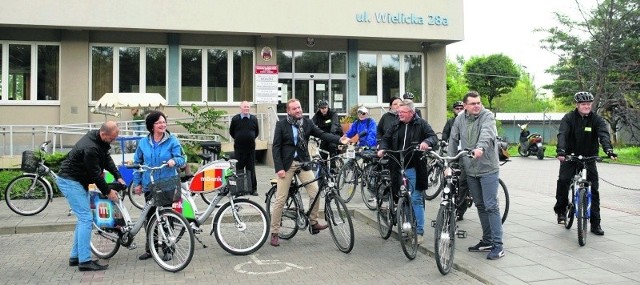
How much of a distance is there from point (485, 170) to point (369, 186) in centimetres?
351

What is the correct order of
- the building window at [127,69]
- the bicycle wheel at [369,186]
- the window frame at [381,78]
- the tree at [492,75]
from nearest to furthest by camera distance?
the bicycle wheel at [369,186] → the building window at [127,69] → the window frame at [381,78] → the tree at [492,75]

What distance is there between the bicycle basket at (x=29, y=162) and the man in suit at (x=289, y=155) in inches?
193

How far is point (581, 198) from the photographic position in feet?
24.7

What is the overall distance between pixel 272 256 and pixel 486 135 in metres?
3.01

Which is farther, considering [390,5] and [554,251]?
[390,5]

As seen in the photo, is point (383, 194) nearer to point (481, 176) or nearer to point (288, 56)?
point (481, 176)

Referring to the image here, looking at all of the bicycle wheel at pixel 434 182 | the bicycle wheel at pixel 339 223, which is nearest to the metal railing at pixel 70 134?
the bicycle wheel at pixel 434 182

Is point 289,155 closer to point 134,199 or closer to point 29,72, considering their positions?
point 134,199

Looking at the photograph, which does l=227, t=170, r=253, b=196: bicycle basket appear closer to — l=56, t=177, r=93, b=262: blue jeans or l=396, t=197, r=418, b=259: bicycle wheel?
l=56, t=177, r=93, b=262: blue jeans

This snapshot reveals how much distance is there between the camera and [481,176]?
702 cm

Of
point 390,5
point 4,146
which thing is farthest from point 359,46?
point 4,146

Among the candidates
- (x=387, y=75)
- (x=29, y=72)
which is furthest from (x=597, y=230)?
(x=29, y=72)

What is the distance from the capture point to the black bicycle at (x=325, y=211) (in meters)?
7.44

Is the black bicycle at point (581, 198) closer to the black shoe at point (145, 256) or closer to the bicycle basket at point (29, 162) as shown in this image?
the black shoe at point (145, 256)
